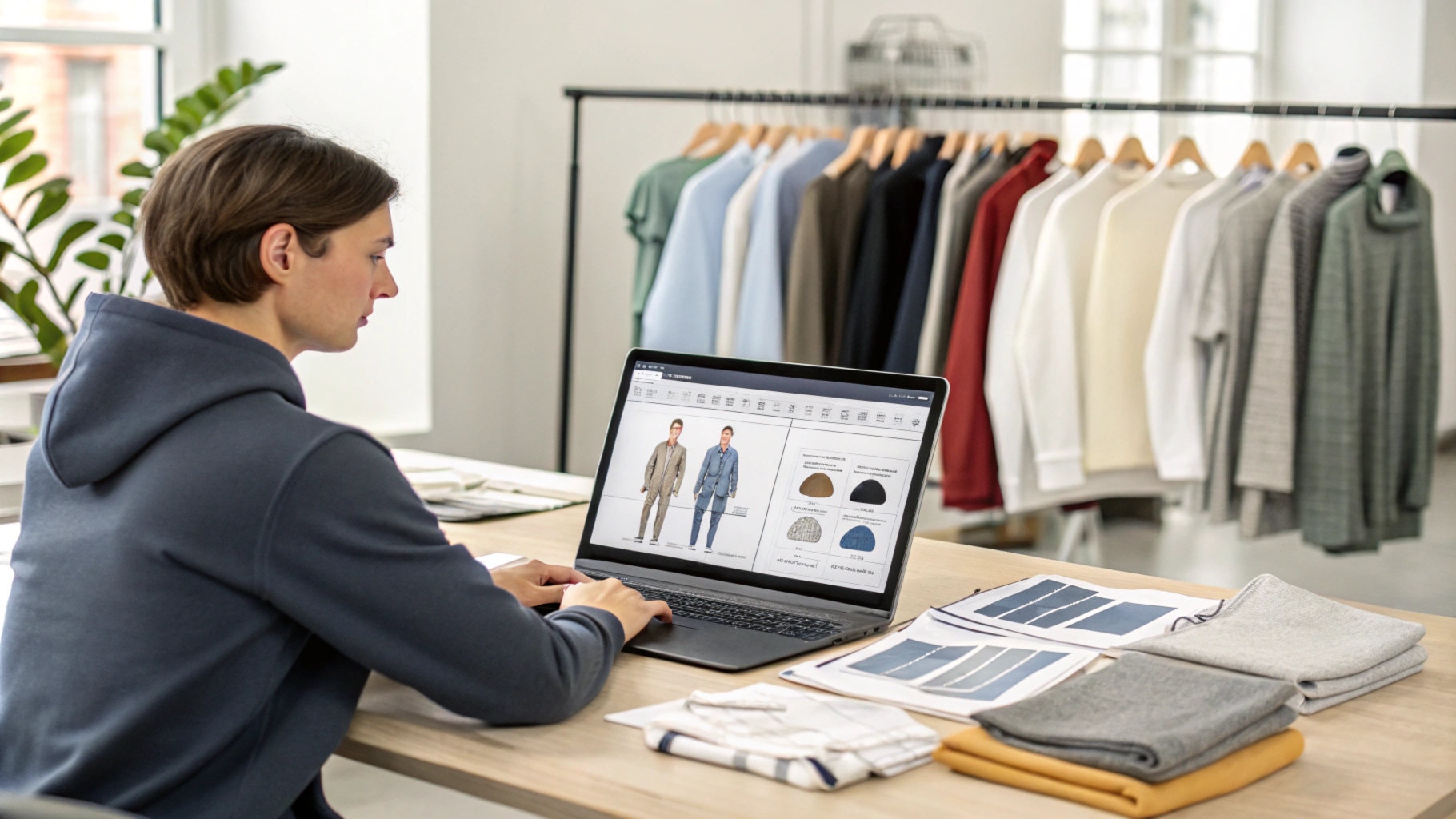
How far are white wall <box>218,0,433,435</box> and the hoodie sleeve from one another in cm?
222

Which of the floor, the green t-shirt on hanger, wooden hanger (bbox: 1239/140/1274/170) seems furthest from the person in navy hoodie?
the floor

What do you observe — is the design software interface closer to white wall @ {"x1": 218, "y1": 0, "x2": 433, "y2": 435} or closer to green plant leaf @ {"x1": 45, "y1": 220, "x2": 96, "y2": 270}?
green plant leaf @ {"x1": 45, "y1": 220, "x2": 96, "y2": 270}

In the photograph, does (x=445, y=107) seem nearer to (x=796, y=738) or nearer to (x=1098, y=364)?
(x=1098, y=364)

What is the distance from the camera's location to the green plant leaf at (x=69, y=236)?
2.51 metres

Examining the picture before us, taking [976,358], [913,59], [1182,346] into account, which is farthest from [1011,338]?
[913,59]

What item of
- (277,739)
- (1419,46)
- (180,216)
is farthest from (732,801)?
(1419,46)

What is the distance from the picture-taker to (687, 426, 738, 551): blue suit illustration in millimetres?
1597

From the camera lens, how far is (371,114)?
11.0 feet

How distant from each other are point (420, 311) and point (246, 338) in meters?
2.38

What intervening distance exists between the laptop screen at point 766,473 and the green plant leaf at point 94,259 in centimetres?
133

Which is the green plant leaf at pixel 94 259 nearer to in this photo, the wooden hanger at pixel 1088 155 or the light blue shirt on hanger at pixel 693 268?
the light blue shirt on hanger at pixel 693 268

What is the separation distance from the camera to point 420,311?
3.50 meters

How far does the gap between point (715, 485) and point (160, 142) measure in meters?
1.57

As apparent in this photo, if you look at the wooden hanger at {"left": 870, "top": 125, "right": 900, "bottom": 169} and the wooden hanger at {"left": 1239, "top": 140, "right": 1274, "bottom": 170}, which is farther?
the wooden hanger at {"left": 870, "top": 125, "right": 900, "bottom": 169}
